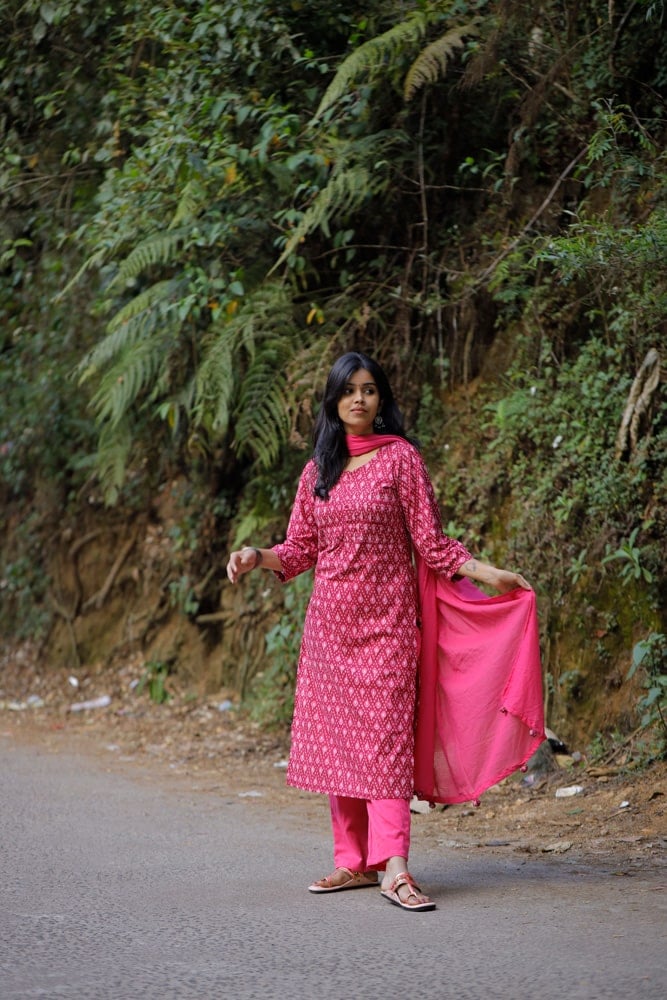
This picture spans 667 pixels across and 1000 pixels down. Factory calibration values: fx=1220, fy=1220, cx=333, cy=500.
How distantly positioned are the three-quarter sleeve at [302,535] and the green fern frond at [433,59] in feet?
11.0

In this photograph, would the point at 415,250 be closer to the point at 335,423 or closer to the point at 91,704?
the point at 335,423

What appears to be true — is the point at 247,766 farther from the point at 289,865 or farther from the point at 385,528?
the point at 385,528

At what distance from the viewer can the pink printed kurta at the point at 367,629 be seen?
457 centimetres

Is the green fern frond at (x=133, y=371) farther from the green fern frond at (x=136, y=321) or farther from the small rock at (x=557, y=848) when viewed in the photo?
the small rock at (x=557, y=848)

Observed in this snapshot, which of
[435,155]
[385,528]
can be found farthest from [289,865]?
[435,155]

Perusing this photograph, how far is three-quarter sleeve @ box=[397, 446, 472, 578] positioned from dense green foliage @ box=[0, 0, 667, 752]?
5.86ft

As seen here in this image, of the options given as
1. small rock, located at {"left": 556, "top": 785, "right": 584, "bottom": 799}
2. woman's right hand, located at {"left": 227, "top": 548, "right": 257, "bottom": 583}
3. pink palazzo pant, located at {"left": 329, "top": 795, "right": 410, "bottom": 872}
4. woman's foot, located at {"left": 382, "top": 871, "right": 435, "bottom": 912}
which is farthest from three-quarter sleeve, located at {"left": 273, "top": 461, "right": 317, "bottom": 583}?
small rock, located at {"left": 556, "top": 785, "right": 584, "bottom": 799}

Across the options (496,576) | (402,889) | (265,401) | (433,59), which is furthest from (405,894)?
(433,59)

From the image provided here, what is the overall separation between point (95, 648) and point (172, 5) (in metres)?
5.53

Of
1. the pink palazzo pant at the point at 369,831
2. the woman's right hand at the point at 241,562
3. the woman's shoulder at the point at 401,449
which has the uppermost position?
the woman's shoulder at the point at 401,449

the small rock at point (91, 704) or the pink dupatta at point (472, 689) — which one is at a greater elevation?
the pink dupatta at point (472, 689)

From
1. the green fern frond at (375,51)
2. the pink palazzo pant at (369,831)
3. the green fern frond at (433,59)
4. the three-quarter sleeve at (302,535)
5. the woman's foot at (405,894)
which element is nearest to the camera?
the woman's foot at (405,894)

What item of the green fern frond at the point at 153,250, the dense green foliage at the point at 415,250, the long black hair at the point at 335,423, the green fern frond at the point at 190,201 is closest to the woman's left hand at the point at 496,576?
the long black hair at the point at 335,423

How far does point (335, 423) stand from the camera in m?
4.86
